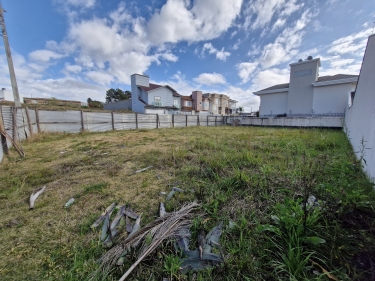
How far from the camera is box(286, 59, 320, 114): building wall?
13650mm

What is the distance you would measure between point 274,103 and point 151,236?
18519 mm

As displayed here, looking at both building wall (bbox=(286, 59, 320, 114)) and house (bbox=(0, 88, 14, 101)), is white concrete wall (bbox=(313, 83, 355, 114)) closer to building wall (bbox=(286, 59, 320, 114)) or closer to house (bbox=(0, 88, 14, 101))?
building wall (bbox=(286, 59, 320, 114))

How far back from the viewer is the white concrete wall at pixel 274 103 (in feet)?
51.3

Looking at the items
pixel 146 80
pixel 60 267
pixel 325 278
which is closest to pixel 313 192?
pixel 325 278

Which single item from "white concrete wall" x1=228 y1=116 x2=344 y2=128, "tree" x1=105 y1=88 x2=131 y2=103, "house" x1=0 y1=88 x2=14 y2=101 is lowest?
"white concrete wall" x1=228 y1=116 x2=344 y2=128

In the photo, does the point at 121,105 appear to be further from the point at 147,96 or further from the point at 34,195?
the point at 34,195

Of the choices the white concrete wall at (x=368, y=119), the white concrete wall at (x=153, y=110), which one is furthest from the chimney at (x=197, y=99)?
the white concrete wall at (x=368, y=119)

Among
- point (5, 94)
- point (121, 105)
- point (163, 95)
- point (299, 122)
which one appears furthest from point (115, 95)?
point (299, 122)

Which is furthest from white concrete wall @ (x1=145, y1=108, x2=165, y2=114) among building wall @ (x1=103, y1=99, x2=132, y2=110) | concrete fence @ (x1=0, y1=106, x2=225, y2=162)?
concrete fence @ (x1=0, y1=106, x2=225, y2=162)

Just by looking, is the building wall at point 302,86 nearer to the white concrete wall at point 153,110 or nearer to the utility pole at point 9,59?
the white concrete wall at point 153,110

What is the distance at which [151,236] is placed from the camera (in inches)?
56.8

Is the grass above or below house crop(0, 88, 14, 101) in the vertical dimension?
below

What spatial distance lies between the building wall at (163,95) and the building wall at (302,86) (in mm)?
15388

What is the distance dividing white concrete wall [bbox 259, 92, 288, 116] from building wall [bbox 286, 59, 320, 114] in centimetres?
78
